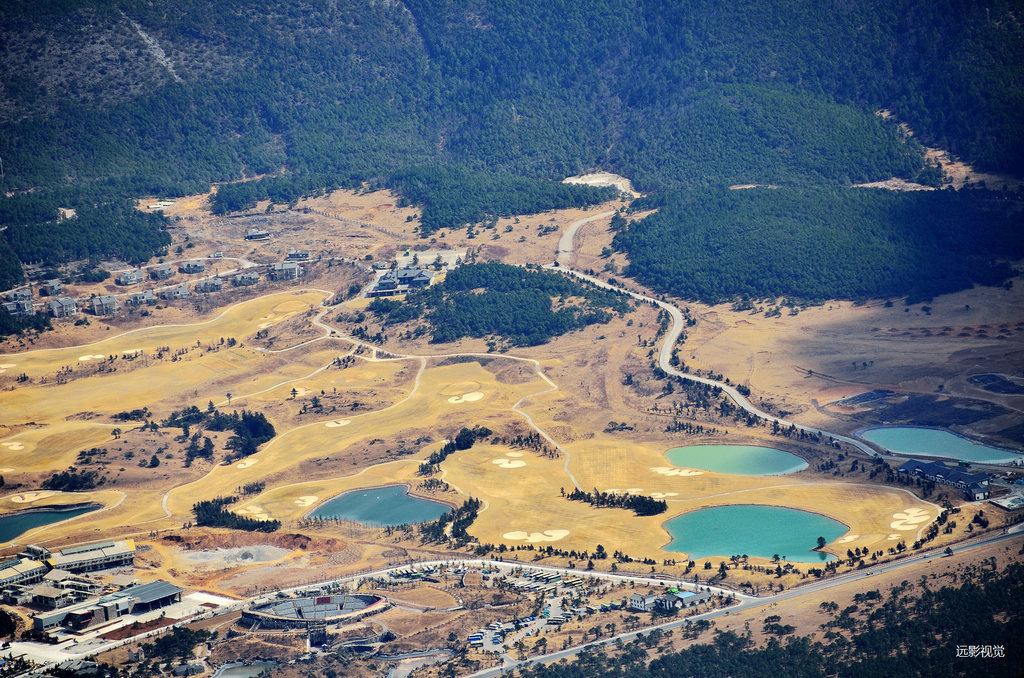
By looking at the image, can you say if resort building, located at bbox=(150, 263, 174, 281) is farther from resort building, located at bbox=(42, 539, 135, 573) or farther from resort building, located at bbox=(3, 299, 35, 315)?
resort building, located at bbox=(42, 539, 135, 573)

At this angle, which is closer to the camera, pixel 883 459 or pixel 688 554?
pixel 688 554

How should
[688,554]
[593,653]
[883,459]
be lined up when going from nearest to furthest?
[593,653] → [688,554] → [883,459]

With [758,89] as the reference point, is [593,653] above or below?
below

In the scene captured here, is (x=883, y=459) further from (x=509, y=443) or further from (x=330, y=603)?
(x=330, y=603)

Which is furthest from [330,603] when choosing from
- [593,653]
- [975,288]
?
[975,288]

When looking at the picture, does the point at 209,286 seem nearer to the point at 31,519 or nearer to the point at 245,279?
the point at 245,279

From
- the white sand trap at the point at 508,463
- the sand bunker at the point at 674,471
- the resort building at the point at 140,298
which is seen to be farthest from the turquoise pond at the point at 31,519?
the resort building at the point at 140,298
